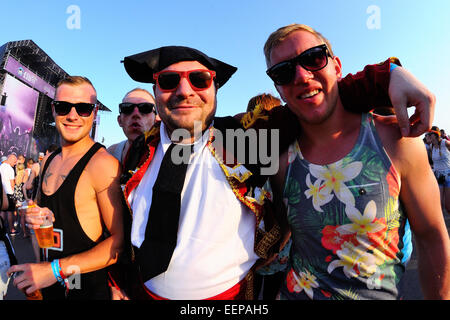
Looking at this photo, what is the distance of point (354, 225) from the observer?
1198 millimetres

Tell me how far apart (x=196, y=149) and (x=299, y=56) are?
32.6 inches

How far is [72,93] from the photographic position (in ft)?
6.08

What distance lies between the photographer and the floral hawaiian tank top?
118cm

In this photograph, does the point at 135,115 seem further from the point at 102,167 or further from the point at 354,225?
the point at 354,225

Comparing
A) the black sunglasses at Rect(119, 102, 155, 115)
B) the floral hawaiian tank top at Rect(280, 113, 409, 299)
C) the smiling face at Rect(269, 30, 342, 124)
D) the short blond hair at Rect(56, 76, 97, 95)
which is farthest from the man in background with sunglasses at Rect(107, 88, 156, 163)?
the floral hawaiian tank top at Rect(280, 113, 409, 299)

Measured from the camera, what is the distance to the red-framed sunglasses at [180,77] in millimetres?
1519

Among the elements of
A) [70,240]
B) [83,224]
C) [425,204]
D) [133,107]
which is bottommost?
[70,240]

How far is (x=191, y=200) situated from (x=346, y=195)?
85 centimetres

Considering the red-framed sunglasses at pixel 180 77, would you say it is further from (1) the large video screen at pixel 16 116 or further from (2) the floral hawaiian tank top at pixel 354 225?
(1) the large video screen at pixel 16 116

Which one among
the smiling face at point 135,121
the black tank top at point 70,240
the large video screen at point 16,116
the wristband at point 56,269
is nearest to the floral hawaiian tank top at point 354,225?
the black tank top at point 70,240

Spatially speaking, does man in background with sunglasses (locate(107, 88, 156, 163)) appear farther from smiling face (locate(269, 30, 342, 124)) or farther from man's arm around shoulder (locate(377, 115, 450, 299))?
man's arm around shoulder (locate(377, 115, 450, 299))

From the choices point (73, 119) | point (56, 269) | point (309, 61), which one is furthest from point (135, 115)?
point (309, 61)

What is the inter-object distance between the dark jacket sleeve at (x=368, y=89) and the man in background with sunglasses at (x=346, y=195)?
48mm
